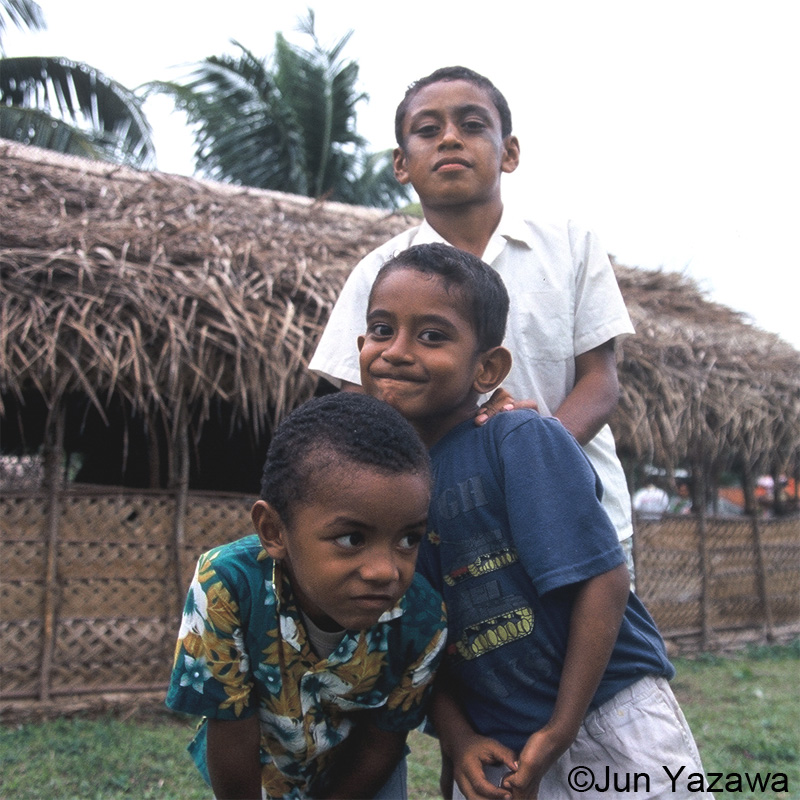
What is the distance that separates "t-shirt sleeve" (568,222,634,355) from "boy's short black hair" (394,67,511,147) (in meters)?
0.37

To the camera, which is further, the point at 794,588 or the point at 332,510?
the point at 794,588

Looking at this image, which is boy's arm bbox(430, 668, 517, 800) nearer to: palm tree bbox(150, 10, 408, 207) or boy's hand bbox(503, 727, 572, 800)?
boy's hand bbox(503, 727, 572, 800)

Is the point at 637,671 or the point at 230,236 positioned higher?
the point at 230,236

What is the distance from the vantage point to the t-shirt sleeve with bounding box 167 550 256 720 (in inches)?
54.6

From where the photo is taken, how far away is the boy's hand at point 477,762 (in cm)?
132

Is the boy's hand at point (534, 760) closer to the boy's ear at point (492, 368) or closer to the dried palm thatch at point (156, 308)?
the boy's ear at point (492, 368)

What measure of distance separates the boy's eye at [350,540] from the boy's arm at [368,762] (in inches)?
18.4

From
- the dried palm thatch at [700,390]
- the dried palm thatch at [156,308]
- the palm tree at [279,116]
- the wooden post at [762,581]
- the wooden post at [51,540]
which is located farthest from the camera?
the palm tree at [279,116]

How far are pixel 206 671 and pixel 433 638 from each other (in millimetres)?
386

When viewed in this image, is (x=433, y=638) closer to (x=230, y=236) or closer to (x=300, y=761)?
(x=300, y=761)

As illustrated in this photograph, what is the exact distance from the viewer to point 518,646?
1.38m

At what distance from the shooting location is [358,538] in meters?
1.29

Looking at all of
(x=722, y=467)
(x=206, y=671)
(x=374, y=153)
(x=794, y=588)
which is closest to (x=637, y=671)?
(x=206, y=671)

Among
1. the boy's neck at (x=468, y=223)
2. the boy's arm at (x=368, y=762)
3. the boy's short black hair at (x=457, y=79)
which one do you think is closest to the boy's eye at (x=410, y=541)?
the boy's arm at (x=368, y=762)
